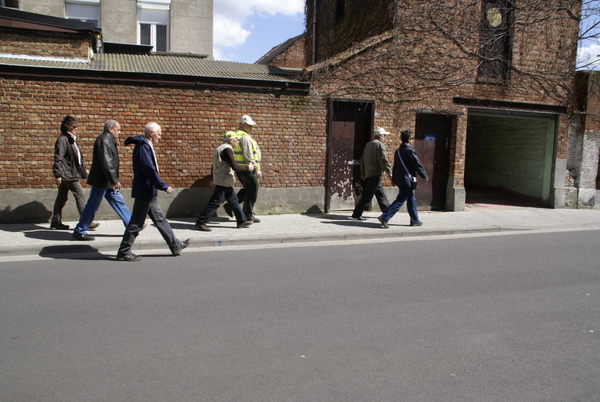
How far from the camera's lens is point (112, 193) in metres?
7.60

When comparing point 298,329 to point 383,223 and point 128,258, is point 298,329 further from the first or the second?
point 383,223

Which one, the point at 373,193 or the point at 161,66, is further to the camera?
the point at 161,66

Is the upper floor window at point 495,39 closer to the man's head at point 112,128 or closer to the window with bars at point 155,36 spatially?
the man's head at point 112,128

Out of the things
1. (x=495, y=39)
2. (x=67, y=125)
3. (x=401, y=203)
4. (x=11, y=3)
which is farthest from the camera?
(x=11, y=3)

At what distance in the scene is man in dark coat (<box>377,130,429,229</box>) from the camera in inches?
366

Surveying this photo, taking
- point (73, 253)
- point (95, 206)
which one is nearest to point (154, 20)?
point (95, 206)

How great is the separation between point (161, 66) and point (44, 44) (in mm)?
2331

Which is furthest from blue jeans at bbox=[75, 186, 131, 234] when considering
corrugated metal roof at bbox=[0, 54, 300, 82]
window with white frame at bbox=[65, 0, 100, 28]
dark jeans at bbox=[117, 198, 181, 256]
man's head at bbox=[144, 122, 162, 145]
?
window with white frame at bbox=[65, 0, 100, 28]

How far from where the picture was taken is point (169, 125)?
31.9 feet

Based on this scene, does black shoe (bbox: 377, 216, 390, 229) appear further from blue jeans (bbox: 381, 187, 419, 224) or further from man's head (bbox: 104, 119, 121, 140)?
man's head (bbox: 104, 119, 121, 140)

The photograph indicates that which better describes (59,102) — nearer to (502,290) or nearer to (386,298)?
(386,298)

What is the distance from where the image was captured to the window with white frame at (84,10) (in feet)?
66.5

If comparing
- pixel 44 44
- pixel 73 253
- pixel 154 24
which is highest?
pixel 154 24

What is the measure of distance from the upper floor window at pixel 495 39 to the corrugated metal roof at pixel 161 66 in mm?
5117
